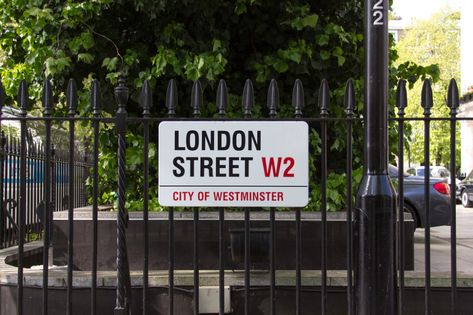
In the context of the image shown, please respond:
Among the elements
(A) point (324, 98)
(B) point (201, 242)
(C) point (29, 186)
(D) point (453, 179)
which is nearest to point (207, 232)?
(B) point (201, 242)

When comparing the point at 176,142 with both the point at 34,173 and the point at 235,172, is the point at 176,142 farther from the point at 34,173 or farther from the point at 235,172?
the point at 34,173

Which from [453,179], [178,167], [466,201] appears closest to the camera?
[178,167]

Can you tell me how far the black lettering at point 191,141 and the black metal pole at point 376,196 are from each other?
1179mm

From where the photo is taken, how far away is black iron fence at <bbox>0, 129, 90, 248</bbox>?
679 cm

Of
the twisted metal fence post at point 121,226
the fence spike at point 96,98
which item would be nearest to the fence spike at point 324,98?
the twisted metal fence post at point 121,226

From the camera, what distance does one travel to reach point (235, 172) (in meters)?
3.94

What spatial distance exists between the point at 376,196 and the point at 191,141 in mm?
1330

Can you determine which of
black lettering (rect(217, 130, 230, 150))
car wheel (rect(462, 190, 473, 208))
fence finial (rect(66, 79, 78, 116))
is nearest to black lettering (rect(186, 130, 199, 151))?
black lettering (rect(217, 130, 230, 150))

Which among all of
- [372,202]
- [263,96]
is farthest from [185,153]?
[263,96]

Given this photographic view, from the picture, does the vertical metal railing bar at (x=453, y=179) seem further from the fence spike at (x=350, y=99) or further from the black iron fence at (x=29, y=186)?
the black iron fence at (x=29, y=186)

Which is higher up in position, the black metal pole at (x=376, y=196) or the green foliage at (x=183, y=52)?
the green foliage at (x=183, y=52)

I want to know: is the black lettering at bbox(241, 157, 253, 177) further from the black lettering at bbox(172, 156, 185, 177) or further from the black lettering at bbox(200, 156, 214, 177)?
the black lettering at bbox(172, 156, 185, 177)

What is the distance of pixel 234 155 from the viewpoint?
3934mm

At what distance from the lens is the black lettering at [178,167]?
12.9 ft
